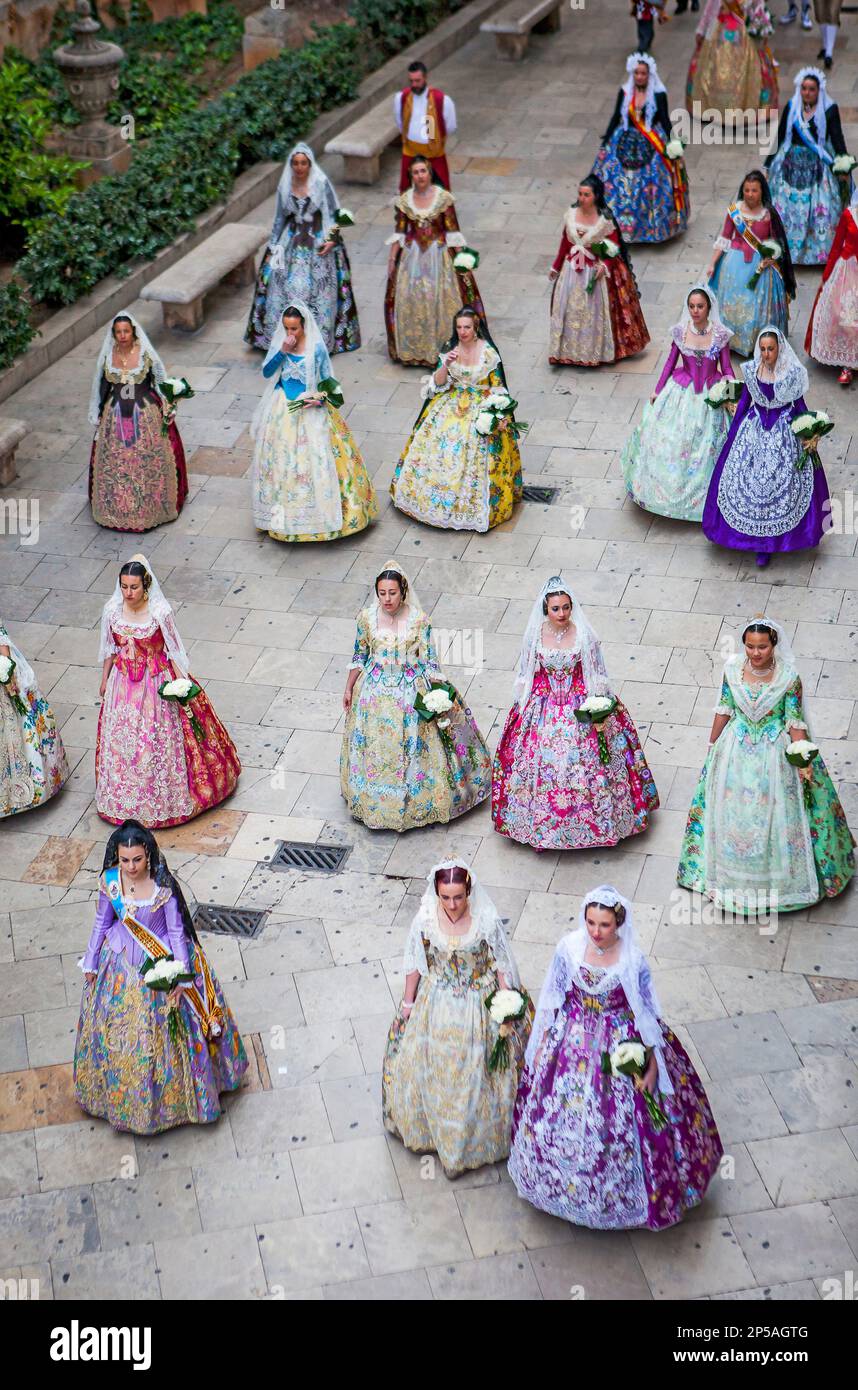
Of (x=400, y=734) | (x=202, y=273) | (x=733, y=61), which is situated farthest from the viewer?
(x=733, y=61)

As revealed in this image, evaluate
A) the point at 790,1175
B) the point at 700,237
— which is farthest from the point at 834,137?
the point at 790,1175

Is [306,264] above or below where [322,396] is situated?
below

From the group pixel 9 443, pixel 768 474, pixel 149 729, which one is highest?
pixel 768 474

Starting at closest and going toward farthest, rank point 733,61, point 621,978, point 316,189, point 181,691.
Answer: point 621,978 < point 181,691 < point 316,189 < point 733,61

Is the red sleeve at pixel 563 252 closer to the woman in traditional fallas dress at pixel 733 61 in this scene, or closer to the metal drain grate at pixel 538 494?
the metal drain grate at pixel 538 494

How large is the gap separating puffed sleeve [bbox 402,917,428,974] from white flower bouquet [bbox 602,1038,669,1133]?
877 millimetres

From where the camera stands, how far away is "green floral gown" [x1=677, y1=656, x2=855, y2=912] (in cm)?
864

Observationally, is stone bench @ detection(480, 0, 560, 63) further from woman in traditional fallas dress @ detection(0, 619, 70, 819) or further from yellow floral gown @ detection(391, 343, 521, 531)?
woman in traditional fallas dress @ detection(0, 619, 70, 819)

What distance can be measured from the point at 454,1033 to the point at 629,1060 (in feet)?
2.93

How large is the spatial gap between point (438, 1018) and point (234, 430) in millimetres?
7337

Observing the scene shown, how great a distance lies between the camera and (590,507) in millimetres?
12742

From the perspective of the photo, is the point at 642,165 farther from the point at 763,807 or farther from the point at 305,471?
the point at 763,807

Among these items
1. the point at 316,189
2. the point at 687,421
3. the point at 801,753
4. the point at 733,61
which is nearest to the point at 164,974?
the point at 801,753

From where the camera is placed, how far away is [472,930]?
7.40 meters
